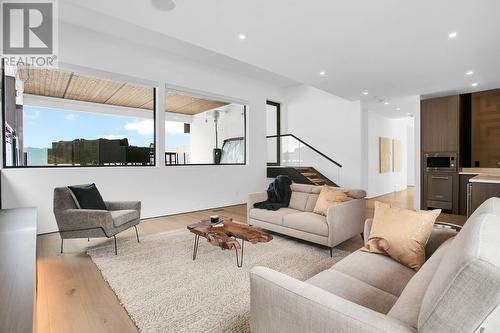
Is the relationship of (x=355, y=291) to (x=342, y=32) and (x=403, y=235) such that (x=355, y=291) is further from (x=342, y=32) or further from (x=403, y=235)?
(x=342, y=32)

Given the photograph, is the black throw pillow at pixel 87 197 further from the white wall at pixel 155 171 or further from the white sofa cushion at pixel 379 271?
the white sofa cushion at pixel 379 271

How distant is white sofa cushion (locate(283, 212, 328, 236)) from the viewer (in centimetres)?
320

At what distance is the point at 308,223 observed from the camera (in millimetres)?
3346

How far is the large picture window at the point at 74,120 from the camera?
4.26 metres

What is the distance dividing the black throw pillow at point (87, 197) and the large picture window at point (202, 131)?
2.12 metres

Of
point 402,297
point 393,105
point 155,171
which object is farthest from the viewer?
point 393,105

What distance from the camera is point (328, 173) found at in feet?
25.2

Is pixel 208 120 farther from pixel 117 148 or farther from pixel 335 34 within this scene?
pixel 335 34

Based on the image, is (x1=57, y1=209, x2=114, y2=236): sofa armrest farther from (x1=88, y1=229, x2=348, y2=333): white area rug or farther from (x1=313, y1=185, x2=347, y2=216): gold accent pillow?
(x1=313, y1=185, x2=347, y2=216): gold accent pillow

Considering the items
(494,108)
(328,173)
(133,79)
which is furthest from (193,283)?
(494,108)

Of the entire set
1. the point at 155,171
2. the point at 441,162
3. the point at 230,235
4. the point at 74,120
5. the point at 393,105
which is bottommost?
the point at 230,235

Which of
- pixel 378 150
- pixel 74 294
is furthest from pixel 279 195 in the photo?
pixel 378 150

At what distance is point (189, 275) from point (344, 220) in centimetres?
203

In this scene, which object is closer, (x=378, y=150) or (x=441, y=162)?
(x=441, y=162)
